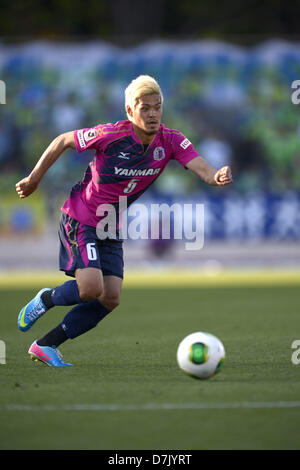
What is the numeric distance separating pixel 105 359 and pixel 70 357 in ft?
1.07

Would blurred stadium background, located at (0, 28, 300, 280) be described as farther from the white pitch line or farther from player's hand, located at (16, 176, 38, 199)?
the white pitch line

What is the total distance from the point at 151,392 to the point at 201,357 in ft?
1.66

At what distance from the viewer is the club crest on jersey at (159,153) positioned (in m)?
6.39

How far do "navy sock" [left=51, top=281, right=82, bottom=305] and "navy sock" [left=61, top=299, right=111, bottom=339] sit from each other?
10 cm

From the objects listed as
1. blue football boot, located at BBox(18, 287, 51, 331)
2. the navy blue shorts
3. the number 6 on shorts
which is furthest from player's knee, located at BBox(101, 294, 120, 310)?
blue football boot, located at BBox(18, 287, 51, 331)

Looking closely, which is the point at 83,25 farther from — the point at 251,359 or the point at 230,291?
the point at 251,359

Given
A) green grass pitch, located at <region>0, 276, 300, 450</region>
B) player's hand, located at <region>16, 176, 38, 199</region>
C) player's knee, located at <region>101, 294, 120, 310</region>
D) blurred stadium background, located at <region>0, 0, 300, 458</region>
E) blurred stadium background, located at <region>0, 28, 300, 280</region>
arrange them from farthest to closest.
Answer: blurred stadium background, located at <region>0, 28, 300, 280</region>
player's knee, located at <region>101, 294, 120, 310</region>
player's hand, located at <region>16, 176, 38, 199</region>
blurred stadium background, located at <region>0, 0, 300, 458</region>
green grass pitch, located at <region>0, 276, 300, 450</region>

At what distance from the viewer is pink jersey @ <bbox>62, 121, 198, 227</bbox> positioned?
635cm

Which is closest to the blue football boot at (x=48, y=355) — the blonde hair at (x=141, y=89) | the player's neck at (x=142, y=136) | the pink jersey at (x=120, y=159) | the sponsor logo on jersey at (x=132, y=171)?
the pink jersey at (x=120, y=159)

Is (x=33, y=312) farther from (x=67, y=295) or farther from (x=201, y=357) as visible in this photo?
(x=201, y=357)

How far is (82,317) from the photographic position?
6.52 meters

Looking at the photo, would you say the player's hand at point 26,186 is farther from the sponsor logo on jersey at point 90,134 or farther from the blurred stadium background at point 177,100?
the blurred stadium background at point 177,100

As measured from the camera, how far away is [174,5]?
103 feet
